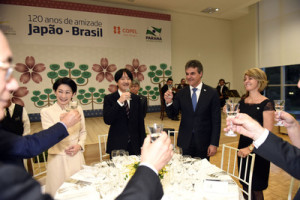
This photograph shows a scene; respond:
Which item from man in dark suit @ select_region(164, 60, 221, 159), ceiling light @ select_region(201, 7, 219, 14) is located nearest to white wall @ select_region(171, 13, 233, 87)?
ceiling light @ select_region(201, 7, 219, 14)

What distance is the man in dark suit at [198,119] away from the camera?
2.64 metres

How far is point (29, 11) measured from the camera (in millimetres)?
7352

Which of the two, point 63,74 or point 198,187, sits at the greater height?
point 63,74

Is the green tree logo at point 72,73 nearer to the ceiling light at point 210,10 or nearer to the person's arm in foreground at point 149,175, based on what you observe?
the ceiling light at point 210,10

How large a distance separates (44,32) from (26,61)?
1330 millimetres

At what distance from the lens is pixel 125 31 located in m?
8.87

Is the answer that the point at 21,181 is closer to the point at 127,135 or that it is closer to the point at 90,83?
the point at 127,135

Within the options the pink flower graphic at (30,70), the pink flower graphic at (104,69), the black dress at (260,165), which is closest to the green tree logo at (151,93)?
the pink flower graphic at (104,69)

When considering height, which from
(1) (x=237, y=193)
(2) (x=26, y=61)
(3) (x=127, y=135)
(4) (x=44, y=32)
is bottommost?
(1) (x=237, y=193)

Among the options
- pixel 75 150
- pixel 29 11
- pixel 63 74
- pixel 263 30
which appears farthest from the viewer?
pixel 263 30

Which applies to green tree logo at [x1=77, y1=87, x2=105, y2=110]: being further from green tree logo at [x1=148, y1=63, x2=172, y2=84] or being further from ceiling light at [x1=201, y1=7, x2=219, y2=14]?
ceiling light at [x1=201, y1=7, x2=219, y2=14]

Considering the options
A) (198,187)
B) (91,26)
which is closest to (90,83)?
(91,26)

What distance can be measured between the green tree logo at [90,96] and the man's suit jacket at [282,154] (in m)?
8.08

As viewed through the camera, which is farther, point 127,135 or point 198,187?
point 127,135
